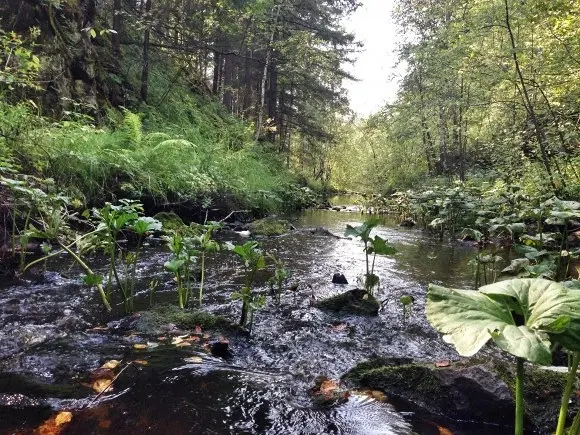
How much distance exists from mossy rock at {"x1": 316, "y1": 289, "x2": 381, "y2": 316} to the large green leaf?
280 cm

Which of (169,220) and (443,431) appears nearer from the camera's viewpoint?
(443,431)

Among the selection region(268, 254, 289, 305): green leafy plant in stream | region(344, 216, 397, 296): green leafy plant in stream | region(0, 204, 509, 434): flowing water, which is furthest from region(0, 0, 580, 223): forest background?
region(344, 216, 397, 296): green leafy plant in stream

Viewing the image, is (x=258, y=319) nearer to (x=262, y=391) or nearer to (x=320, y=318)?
(x=320, y=318)

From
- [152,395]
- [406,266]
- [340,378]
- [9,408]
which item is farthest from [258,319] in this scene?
[406,266]

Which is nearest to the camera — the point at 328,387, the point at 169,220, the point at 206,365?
the point at 328,387

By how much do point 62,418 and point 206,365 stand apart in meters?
0.97

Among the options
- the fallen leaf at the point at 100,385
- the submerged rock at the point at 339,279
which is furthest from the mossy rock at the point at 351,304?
the fallen leaf at the point at 100,385

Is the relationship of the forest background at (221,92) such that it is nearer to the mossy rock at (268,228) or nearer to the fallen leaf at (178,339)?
the mossy rock at (268,228)

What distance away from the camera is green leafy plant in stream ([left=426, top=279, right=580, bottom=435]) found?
4.15 ft

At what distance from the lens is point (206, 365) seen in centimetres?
292

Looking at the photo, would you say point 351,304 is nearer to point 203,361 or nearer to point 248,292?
point 248,292

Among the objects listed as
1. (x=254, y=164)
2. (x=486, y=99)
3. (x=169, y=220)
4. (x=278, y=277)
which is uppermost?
(x=486, y=99)

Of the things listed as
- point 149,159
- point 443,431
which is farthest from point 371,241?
point 149,159

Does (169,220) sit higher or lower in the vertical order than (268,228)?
higher
